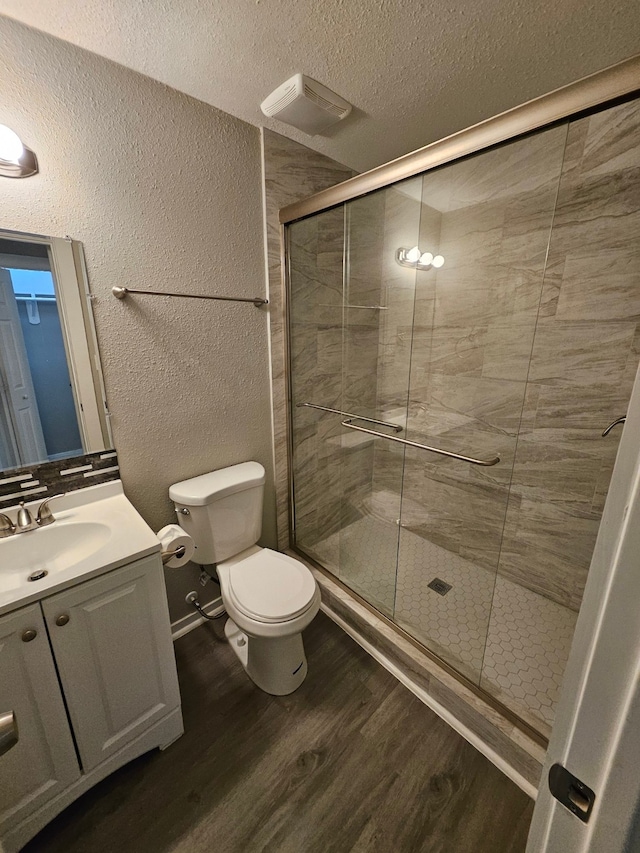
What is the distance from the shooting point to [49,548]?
120 cm

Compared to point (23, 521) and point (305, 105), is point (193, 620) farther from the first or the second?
point (305, 105)

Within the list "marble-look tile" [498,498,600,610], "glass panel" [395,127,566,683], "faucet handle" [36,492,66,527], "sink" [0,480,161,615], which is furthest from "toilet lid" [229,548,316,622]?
"marble-look tile" [498,498,600,610]

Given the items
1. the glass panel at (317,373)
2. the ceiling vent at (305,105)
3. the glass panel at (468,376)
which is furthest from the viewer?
the glass panel at (317,373)

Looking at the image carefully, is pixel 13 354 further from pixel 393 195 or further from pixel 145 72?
pixel 393 195

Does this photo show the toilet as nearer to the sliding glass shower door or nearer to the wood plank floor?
the wood plank floor

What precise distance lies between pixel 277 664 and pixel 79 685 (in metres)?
0.71

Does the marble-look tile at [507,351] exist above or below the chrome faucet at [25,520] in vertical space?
above

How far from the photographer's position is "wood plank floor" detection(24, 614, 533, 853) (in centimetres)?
108

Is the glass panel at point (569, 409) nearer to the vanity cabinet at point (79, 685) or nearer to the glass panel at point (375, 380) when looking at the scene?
→ the glass panel at point (375, 380)

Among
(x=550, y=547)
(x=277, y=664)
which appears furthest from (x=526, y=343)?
(x=277, y=664)

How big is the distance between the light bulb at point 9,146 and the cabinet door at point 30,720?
50.1 inches

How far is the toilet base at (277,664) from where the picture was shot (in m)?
1.45

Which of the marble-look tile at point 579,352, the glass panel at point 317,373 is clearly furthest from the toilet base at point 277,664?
the marble-look tile at point 579,352

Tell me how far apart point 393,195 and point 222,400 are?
126 cm
